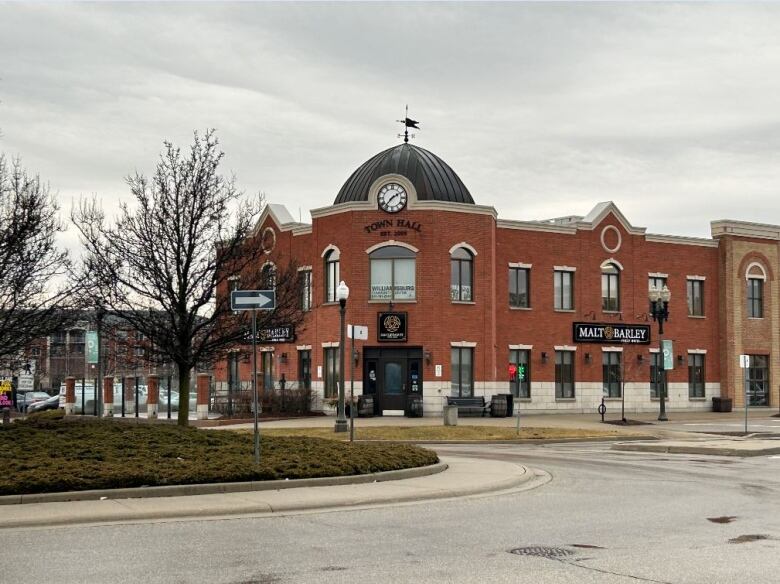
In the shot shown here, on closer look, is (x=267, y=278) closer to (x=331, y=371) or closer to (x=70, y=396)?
(x=331, y=371)

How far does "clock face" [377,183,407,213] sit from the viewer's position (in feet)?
142

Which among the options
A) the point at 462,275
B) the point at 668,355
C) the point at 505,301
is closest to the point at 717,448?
the point at 462,275

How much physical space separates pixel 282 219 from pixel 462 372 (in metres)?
12.0

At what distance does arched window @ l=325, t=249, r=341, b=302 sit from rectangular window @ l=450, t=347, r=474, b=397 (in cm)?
594

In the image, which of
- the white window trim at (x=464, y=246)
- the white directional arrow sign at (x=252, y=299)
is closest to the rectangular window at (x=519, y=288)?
the white window trim at (x=464, y=246)

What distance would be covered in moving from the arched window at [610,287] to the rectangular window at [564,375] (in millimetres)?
3359

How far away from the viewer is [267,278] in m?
31.1

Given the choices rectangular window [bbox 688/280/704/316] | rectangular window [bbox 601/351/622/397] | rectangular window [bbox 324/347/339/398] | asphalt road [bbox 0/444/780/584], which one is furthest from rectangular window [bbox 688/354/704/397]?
asphalt road [bbox 0/444/780/584]

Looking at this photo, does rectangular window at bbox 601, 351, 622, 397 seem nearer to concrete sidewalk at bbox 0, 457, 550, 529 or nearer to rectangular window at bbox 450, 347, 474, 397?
rectangular window at bbox 450, 347, 474, 397

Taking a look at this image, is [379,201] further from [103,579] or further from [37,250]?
[103,579]

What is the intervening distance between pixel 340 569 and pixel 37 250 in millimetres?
18362

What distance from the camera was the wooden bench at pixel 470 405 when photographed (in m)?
42.3

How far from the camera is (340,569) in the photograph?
939 centimetres

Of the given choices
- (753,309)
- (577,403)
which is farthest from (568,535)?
(753,309)
